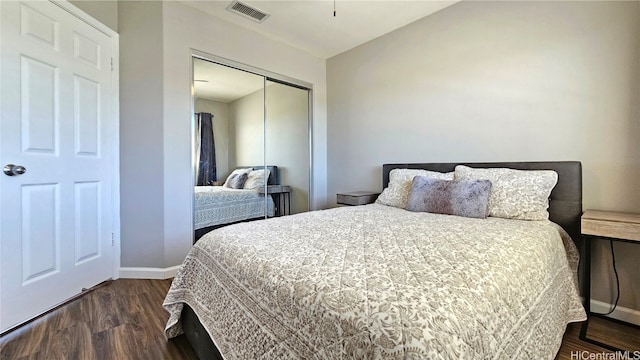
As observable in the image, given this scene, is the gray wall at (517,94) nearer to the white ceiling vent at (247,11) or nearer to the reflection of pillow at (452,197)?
the reflection of pillow at (452,197)

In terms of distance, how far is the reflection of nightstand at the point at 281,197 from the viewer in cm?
354

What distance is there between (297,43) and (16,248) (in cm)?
313

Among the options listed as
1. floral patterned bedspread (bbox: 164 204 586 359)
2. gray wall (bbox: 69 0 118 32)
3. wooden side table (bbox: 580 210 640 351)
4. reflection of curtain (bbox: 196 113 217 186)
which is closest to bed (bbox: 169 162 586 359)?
floral patterned bedspread (bbox: 164 204 586 359)

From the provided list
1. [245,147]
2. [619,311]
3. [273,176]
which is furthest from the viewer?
[273,176]

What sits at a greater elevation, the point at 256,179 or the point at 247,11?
the point at 247,11

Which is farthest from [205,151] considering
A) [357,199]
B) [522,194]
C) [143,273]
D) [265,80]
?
[522,194]

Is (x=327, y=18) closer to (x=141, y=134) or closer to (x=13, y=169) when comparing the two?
(x=141, y=134)

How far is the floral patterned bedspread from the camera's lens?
687 mm

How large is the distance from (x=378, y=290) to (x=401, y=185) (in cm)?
193

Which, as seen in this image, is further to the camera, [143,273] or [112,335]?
[143,273]

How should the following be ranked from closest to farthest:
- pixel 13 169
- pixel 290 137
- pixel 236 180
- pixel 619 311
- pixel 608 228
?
pixel 608 228, pixel 13 169, pixel 619 311, pixel 236 180, pixel 290 137

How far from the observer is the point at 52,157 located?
1.97 m

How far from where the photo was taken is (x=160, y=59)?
8.14ft

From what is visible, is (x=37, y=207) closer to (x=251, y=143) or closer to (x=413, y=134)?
(x=251, y=143)
